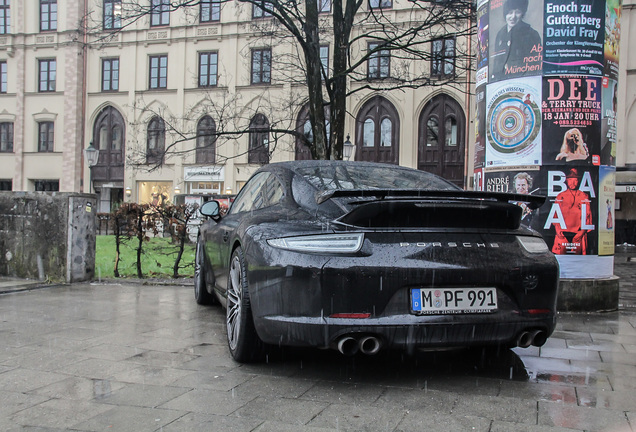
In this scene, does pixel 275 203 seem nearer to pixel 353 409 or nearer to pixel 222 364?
pixel 222 364

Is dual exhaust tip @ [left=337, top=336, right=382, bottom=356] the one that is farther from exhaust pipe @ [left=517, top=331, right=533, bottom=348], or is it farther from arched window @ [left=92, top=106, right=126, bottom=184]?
arched window @ [left=92, top=106, right=126, bottom=184]

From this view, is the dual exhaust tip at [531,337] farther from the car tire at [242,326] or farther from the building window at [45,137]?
the building window at [45,137]

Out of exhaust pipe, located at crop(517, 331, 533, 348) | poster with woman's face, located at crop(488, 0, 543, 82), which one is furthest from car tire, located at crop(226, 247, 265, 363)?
poster with woman's face, located at crop(488, 0, 543, 82)

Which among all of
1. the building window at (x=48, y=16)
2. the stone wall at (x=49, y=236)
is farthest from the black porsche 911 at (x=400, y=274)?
the building window at (x=48, y=16)

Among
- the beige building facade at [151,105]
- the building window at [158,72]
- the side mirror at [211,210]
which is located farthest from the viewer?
the building window at [158,72]

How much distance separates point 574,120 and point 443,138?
2464 cm

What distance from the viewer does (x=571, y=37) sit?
6.27m

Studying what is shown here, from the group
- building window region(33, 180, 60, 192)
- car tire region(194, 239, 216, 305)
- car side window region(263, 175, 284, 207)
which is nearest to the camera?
car side window region(263, 175, 284, 207)

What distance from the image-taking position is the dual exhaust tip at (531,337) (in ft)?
11.2

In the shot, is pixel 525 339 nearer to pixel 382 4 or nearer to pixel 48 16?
pixel 382 4

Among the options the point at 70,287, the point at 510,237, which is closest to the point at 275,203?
the point at 510,237

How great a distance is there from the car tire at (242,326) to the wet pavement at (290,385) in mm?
105

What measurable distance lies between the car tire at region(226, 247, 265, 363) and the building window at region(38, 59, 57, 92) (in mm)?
36760

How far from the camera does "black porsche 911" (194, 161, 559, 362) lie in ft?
10.4
